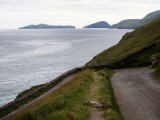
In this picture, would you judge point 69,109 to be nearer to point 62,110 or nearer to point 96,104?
point 62,110

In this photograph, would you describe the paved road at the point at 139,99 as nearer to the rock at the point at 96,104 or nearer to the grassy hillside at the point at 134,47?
the rock at the point at 96,104

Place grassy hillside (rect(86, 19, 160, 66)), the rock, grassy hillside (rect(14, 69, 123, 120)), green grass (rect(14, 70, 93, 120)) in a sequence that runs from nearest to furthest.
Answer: green grass (rect(14, 70, 93, 120))
grassy hillside (rect(14, 69, 123, 120))
the rock
grassy hillside (rect(86, 19, 160, 66))

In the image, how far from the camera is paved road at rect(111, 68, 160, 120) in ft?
54.8

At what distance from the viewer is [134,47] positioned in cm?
5769

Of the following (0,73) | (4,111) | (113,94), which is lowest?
(0,73)

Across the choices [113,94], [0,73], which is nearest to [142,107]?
[113,94]

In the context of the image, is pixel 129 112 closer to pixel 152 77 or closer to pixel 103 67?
pixel 152 77

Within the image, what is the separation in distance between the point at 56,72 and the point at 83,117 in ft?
206

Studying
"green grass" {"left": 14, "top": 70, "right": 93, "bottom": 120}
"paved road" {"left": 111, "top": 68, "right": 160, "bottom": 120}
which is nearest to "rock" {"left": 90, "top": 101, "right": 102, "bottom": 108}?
"green grass" {"left": 14, "top": 70, "right": 93, "bottom": 120}

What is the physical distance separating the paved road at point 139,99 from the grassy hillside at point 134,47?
60.3 ft

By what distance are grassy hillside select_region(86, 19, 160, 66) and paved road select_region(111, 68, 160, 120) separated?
1839cm

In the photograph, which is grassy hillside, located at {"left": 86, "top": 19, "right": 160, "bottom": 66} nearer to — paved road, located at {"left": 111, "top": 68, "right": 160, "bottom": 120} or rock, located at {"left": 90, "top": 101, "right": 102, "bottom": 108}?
paved road, located at {"left": 111, "top": 68, "right": 160, "bottom": 120}

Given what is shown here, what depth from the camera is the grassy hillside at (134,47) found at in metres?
48.9

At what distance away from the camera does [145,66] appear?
4338 centimetres
